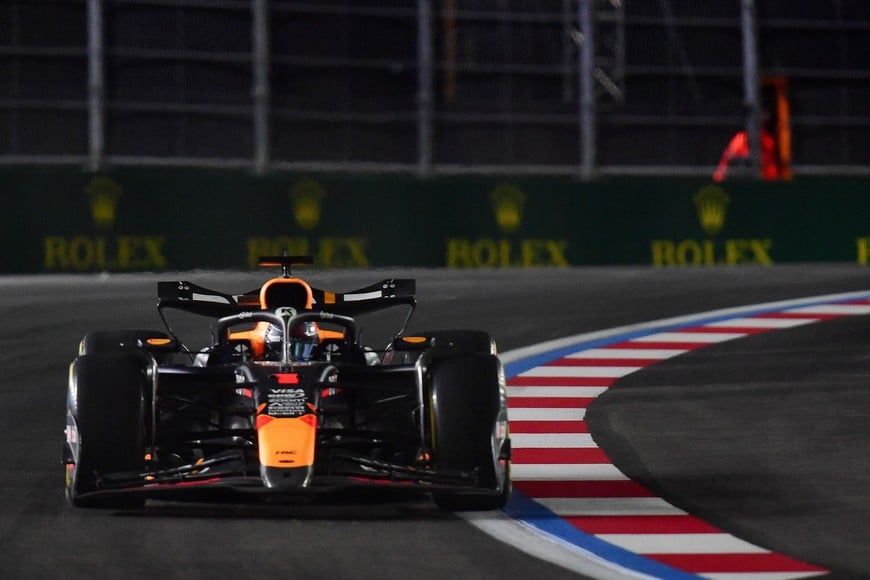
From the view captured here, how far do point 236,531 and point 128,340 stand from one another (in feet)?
5.64

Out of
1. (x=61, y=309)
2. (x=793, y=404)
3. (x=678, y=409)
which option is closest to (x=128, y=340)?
(x=678, y=409)

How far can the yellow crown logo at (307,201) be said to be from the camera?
23.0m

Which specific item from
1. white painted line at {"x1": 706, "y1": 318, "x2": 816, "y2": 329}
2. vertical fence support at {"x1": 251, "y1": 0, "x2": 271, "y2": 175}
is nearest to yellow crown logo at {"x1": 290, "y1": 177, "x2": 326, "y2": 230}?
white painted line at {"x1": 706, "y1": 318, "x2": 816, "y2": 329}

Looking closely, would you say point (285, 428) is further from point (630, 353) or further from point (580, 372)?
point (630, 353)

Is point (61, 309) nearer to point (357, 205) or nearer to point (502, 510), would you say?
point (357, 205)

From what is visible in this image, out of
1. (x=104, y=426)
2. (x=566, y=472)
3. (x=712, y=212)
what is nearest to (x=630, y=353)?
(x=566, y=472)

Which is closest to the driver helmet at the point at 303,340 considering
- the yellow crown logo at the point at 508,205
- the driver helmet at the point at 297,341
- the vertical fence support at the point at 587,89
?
the driver helmet at the point at 297,341

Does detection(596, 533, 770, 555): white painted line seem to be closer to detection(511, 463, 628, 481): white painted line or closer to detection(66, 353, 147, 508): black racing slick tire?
detection(511, 463, 628, 481): white painted line

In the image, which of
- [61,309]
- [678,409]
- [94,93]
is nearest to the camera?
[678,409]

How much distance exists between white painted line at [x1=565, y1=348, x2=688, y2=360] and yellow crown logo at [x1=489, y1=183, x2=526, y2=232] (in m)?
9.61

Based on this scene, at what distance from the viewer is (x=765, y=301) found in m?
18.3

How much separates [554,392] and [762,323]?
17.5ft

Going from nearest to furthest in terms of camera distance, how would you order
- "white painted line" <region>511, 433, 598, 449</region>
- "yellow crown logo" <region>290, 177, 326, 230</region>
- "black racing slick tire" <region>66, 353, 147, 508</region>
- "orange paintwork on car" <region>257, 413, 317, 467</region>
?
"orange paintwork on car" <region>257, 413, 317, 467</region>
"black racing slick tire" <region>66, 353, 147, 508</region>
"white painted line" <region>511, 433, 598, 449</region>
"yellow crown logo" <region>290, 177, 326, 230</region>

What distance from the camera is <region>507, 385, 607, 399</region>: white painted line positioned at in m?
11.2
